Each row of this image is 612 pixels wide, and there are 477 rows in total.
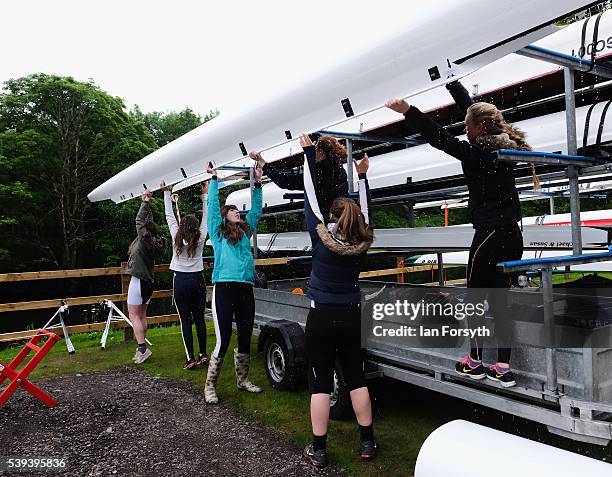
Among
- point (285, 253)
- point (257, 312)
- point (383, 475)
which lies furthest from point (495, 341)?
point (285, 253)

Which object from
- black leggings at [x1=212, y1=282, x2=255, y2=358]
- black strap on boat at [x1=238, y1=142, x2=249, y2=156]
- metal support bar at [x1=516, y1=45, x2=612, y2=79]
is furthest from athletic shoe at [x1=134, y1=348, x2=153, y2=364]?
metal support bar at [x1=516, y1=45, x2=612, y2=79]

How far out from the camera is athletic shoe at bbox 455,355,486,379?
2803 millimetres

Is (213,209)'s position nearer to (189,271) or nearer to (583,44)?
(189,271)

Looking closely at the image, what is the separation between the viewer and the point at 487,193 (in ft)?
9.70

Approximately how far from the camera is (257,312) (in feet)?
18.0

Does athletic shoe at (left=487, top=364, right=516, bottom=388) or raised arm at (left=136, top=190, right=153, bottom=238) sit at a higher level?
raised arm at (left=136, top=190, right=153, bottom=238)

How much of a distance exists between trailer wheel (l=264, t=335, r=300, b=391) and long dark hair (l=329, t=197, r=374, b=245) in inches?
61.7

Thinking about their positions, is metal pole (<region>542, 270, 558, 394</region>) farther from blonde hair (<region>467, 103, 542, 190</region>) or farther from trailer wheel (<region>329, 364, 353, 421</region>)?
trailer wheel (<region>329, 364, 353, 421</region>)

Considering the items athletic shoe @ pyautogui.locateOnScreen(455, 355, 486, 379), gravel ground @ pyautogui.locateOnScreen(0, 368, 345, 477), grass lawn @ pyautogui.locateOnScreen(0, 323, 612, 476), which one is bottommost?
gravel ground @ pyautogui.locateOnScreen(0, 368, 345, 477)

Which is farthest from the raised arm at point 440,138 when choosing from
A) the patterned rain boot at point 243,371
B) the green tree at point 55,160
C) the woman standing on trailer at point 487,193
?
the green tree at point 55,160

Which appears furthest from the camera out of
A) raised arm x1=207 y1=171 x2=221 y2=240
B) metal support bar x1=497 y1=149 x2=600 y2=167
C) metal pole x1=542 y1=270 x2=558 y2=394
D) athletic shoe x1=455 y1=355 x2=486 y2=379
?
raised arm x1=207 y1=171 x2=221 y2=240

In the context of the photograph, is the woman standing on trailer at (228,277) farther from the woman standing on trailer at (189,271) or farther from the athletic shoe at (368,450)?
the athletic shoe at (368,450)

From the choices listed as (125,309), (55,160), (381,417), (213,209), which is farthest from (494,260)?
(55,160)

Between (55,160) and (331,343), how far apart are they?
1900 centimetres
